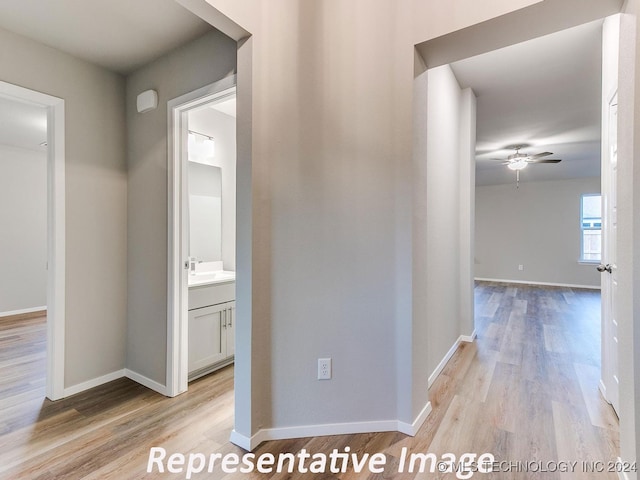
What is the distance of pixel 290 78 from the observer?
1.74m

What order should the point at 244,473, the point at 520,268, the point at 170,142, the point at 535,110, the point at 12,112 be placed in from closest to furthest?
the point at 244,473
the point at 170,142
the point at 12,112
the point at 535,110
the point at 520,268

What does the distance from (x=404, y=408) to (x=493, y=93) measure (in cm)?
341

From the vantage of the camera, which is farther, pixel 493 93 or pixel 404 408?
pixel 493 93

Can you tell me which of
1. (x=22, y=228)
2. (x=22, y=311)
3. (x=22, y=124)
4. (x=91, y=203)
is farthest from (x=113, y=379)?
(x=22, y=228)

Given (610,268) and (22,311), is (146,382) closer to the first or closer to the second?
(610,268)

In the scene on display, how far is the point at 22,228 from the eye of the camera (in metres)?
4.66

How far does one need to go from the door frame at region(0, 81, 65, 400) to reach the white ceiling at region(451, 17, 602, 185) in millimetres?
3359

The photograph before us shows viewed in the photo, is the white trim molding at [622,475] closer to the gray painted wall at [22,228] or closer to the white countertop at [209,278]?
the white countertop at [209,278]

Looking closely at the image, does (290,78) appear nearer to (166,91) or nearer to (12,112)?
(166,91)

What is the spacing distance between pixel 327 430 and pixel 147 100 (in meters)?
2.64

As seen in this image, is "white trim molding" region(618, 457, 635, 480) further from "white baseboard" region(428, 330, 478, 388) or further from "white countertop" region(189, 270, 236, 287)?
"white countertop" region(189, 270, 236, 287)

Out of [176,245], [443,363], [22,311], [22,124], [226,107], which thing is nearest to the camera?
[176,245]

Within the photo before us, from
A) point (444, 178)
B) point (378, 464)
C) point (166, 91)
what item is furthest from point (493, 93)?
point (378, 464)

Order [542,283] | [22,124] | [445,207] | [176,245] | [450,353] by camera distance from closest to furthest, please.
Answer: [176,245] < [445,207] < [450,353] < [22,124] < [542,283]
